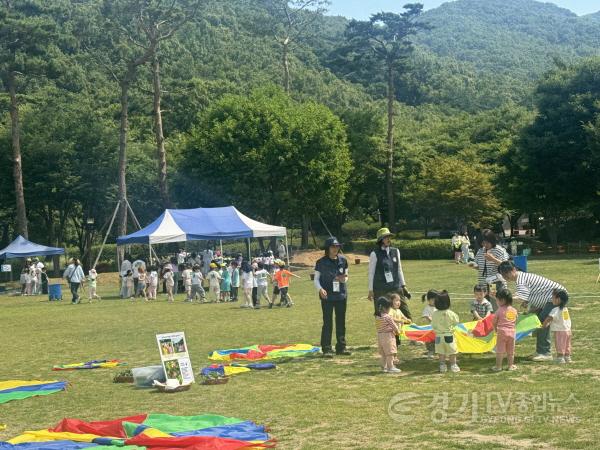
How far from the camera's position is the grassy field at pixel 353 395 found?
8094mm

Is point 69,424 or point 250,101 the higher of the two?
point 250,101

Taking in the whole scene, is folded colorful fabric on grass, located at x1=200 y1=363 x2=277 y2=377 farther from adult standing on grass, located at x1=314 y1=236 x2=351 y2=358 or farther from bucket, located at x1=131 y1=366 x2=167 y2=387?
adult standing on grass, located at x1=314 y1=236 x2=351 y2=358

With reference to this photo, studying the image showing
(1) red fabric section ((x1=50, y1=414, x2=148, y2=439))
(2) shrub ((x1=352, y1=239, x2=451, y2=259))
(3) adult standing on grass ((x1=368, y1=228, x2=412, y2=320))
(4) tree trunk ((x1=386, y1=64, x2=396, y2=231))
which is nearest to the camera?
(1) red fabric section ((x1=50, y1=414, x2=148, y2=439))

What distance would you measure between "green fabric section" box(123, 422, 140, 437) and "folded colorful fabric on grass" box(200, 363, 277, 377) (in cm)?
340

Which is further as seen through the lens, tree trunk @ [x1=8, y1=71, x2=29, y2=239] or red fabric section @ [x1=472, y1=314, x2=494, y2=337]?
tree trunk @ [x1=8, y1=71, x2=29, y2=239]

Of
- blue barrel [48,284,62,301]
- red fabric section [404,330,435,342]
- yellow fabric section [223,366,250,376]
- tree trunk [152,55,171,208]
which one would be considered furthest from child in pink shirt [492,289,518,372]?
tree trunk [152,55,171,208]

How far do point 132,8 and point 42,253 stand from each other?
14.0 m

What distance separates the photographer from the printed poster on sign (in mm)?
11719

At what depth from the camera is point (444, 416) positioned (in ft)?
28.7

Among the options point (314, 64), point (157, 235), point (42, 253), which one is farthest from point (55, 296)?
point (314, 64)

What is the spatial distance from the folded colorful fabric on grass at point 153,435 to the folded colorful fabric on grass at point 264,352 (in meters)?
5.04

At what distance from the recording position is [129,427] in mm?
8602

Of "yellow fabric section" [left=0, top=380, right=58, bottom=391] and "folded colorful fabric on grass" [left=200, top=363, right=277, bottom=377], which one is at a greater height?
"folded colorful fabric on grass" [left=200, top=363, right=277, bottom=377]

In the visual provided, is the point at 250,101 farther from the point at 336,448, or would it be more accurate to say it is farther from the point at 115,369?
the point at 336,448
